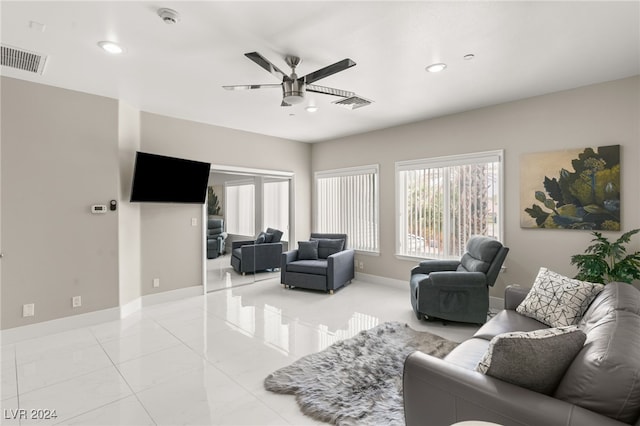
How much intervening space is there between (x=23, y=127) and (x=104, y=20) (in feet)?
6.65

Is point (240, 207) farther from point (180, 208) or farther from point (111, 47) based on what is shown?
point (111, 47)

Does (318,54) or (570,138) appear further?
(570,138)

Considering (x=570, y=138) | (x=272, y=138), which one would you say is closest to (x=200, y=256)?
(x=272, y=138)

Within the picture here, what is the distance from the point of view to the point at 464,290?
364 cm

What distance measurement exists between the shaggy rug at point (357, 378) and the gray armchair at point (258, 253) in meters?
3.07

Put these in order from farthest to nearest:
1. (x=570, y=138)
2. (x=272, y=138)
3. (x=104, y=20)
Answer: (x=272, y=138)
(x=570, y=138)
(x=104, y=20)

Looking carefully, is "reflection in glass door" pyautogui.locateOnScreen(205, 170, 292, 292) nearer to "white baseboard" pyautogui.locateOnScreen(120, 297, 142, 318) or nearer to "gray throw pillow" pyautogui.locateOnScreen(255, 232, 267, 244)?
"gray throw pillow" pyautogui.locateOnScreen(255, 232, 267, 244)

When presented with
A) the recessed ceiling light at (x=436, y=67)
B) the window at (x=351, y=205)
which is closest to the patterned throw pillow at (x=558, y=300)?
the recessed ceiling light at (x=436, y=67)

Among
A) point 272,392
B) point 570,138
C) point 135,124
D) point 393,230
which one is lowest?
point 272,392

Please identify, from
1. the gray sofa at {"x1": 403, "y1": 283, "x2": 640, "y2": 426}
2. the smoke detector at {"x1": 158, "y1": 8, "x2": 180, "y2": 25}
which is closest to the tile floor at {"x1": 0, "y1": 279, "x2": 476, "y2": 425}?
the gray sofa at {"x1": 403, "y1": 283, "x2": 640, "y2": 426}

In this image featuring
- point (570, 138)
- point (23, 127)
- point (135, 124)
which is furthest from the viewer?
point (135, 124)

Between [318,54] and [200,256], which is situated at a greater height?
[318,54]

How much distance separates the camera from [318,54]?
9.49 ft

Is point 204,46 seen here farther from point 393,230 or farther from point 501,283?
point 501,283
